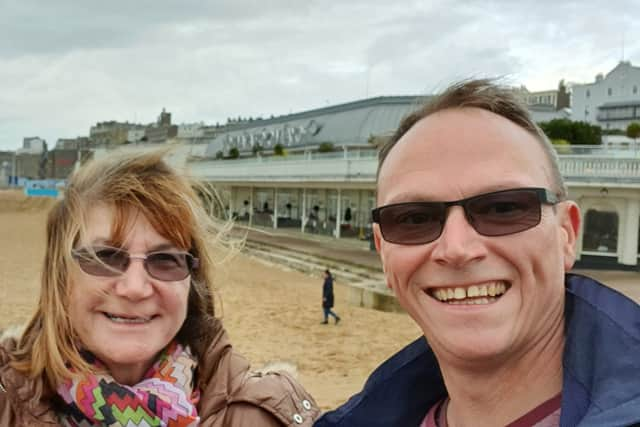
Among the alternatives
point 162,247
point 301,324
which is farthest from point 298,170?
point 162,247

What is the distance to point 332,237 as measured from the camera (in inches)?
1235

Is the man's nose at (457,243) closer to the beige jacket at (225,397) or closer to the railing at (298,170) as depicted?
the beige jacket at (225,397)

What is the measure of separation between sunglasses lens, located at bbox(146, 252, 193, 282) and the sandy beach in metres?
3.79

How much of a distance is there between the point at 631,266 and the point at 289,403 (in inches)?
860

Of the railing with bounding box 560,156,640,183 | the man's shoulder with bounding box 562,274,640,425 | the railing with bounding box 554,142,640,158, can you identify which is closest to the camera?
the man's shoulder with bounding box 562,274,640,425

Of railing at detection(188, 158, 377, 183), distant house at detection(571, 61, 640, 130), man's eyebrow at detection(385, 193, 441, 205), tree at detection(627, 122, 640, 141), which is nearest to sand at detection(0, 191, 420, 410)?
man's eyebrow at detection(385, 193, 441, 205)

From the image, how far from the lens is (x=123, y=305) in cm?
193

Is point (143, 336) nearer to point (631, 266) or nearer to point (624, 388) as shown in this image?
point (624, 388)

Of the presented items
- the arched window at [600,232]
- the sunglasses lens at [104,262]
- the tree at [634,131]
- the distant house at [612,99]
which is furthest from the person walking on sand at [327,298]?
the distant house at [612,99]

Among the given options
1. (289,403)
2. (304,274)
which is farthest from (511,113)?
(304,274)

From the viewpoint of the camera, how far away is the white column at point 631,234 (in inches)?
808

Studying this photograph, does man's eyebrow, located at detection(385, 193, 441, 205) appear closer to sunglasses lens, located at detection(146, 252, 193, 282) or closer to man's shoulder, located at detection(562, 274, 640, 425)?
man's shoulder, located at detection(562, 274, 640, 425)

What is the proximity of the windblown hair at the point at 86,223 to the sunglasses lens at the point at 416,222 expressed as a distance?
753mm

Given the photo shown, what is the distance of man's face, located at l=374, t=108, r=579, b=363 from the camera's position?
1.50 meters
